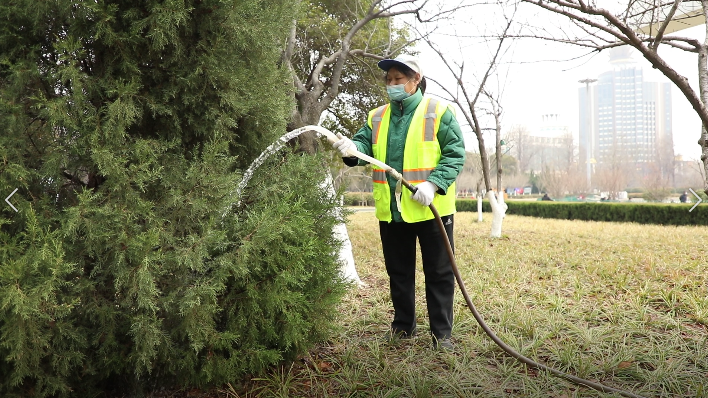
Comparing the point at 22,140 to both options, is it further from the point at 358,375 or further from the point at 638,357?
the point at 638,357

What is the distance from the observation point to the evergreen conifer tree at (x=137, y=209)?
2.26 meters

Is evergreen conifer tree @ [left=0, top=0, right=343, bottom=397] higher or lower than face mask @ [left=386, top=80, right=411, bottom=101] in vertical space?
lower

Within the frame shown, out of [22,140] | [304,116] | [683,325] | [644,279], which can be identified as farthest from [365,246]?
[22,140]

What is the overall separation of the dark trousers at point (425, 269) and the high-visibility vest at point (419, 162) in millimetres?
146

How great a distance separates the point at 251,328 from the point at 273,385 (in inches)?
15.9

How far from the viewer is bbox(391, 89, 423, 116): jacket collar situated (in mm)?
3293

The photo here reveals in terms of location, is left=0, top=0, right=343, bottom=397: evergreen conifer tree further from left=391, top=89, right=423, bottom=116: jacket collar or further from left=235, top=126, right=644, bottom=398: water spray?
left=391, top=89, right=423, bottom=116: jacket collar

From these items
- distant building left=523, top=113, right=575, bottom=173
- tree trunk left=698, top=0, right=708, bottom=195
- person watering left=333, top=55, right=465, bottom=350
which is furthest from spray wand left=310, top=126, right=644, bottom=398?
distant building left=523, top=113, right=575, bottom=173

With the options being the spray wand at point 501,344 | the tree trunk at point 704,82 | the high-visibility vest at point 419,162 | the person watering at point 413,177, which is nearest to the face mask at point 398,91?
the person watering at point 413,177

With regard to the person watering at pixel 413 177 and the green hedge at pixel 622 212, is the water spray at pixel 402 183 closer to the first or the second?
the person watering at pixel 413 177

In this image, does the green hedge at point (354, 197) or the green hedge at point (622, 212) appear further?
the green hedge at point (622, 212)

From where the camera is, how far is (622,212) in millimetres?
17141

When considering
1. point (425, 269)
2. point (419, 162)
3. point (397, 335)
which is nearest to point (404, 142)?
point (419, 162)

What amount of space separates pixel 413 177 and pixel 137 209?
5.62ft
